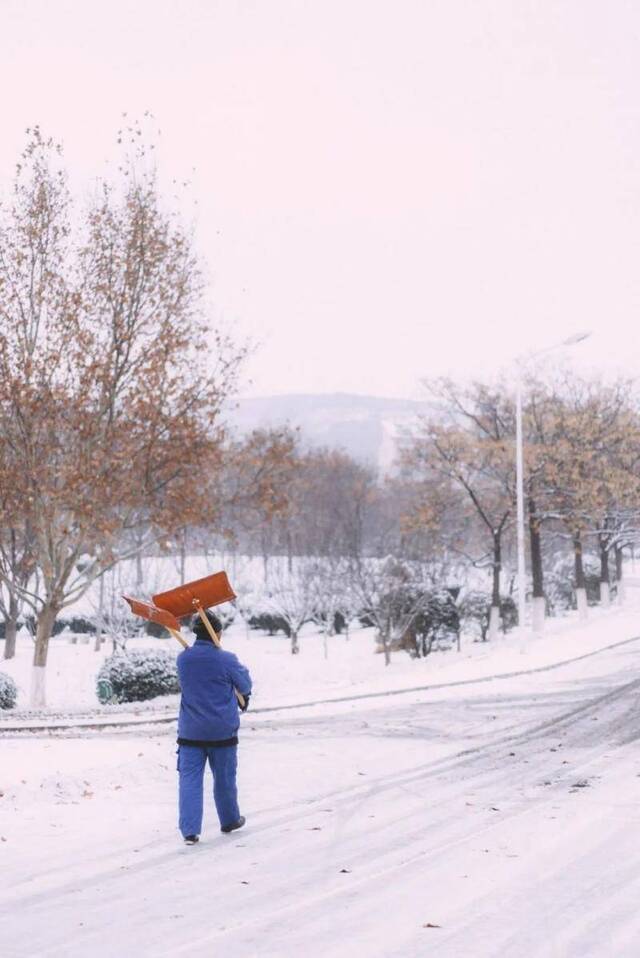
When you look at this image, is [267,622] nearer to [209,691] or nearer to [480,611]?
[480,611]

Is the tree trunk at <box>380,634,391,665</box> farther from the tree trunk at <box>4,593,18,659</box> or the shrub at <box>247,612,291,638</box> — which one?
the shrub at <box>247,612,291,638</box>

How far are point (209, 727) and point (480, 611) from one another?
42.2 metres

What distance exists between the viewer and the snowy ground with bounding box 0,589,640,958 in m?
5.70

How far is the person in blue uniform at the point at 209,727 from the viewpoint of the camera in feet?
26.9

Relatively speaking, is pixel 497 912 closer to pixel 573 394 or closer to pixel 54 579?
pixel 54 579

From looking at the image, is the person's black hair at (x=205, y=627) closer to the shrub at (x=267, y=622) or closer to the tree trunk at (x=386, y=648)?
the tree trunk at (x=386, y=648)

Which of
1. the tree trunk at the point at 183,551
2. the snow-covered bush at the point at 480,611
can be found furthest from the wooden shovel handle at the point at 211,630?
the snow-covered bush at the point at 480,611

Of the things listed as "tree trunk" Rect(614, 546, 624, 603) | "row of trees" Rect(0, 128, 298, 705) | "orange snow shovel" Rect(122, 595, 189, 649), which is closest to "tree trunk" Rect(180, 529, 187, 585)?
"row of trees" Rect(0, 128, 298, 705)

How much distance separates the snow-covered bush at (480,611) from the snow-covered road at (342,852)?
3435cm

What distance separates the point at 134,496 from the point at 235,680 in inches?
555

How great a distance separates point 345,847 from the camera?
25.6 feet

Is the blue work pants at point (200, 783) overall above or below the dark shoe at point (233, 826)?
above

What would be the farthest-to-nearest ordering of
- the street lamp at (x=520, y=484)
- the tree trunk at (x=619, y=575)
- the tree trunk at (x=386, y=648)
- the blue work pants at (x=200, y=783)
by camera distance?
the tree trunk at (x=619, y=575), the tree trunk at (x=386, y=648), the street lamp at (x=520, y=484), the blue work pants at (x=200, y=783)

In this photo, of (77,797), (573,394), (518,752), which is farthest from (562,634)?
(77,797)
